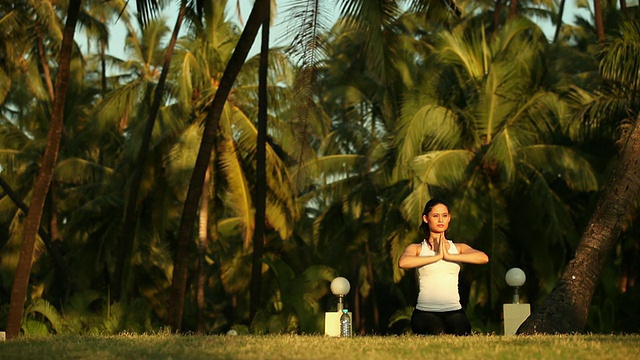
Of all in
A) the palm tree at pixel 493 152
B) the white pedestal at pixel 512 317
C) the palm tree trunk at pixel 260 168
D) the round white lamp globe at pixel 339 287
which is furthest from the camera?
the palm tree at pixel 493 152

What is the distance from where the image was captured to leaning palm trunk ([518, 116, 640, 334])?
9.90 meters

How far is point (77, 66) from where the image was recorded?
116 ft

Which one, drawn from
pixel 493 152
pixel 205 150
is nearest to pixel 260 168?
pixel 205 150

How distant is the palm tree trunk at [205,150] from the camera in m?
13.9

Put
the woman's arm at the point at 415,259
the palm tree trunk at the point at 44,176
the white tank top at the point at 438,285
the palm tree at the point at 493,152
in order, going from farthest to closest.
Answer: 1. the palm tree at the point at 493,152
2. the palm tree trunk at the point at 44,176
3. the white tank top at the point at 438,285
4. the woman's arm at the point at 415,259

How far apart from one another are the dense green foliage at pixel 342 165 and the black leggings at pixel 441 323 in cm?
625

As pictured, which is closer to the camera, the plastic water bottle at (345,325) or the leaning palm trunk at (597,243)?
the plastic water bottle at (345,325)

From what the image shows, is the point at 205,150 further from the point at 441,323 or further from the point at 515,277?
the point at 441,323

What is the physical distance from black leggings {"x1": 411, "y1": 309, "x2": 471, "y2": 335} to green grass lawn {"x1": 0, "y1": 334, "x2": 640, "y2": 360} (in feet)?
1.70

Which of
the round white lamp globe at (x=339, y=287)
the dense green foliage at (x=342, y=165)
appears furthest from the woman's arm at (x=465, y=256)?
the dense green foliage at (x=342, y=165)

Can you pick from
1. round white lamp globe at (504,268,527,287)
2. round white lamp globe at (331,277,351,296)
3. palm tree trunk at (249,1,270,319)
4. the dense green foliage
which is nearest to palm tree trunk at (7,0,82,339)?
the dense green foliage

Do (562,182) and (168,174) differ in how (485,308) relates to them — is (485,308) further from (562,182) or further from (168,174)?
(168,174)

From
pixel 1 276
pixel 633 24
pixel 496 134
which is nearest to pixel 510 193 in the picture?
pixel 496 134

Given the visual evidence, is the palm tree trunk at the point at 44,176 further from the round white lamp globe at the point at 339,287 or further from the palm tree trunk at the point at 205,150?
the round white lamp globe at the point at 339,287
